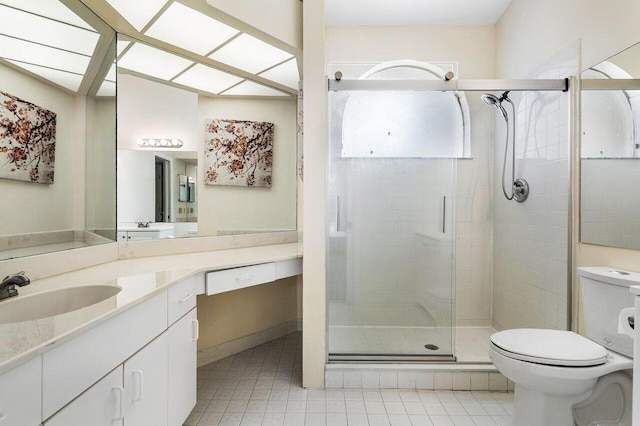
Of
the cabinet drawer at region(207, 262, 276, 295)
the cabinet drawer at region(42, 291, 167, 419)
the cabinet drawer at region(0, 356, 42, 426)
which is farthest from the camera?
the cabinet drawer at region(207, 262, 276, 295)

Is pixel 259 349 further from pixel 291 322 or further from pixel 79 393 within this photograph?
pixel 79 393

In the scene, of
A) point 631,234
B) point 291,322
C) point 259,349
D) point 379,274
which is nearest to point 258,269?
point 379,274

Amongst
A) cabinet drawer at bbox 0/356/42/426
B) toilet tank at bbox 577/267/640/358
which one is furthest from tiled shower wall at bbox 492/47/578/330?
cabinet drawer at bbox 0/356/42/426

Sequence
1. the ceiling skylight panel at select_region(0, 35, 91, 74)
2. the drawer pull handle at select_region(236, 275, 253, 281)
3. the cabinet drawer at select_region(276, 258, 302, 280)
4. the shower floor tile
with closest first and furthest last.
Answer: the ceiling skylight panel at select_region(0, 35, 91, 74) → the drawer pull handle at select_region(236, 275, 253, 281) → the cabinet drawer at select_region(276, 258, 302, 280) → the shower floor tile

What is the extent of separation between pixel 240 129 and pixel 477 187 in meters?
1.99

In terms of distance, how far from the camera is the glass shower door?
7.05 feet

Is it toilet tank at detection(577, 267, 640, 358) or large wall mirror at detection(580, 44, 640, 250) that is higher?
large wall mirror at detection(580, 44, 640, 250)

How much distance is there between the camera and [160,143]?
2109mm

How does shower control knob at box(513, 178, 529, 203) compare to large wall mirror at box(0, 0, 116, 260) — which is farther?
shower control knob at box(513, 178, 529, 203)

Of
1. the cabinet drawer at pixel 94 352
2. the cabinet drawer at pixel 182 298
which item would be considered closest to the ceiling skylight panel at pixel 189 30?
the cabinet drawer at pixel 182 298

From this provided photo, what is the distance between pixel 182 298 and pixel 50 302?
46 cm

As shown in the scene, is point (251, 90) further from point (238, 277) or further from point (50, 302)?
point (50, 302)

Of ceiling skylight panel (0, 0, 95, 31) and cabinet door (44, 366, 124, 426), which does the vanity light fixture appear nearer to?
Result: ceiling skylight panel (0, 0, 95, 31)

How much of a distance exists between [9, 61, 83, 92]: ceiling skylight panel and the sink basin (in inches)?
36.4
